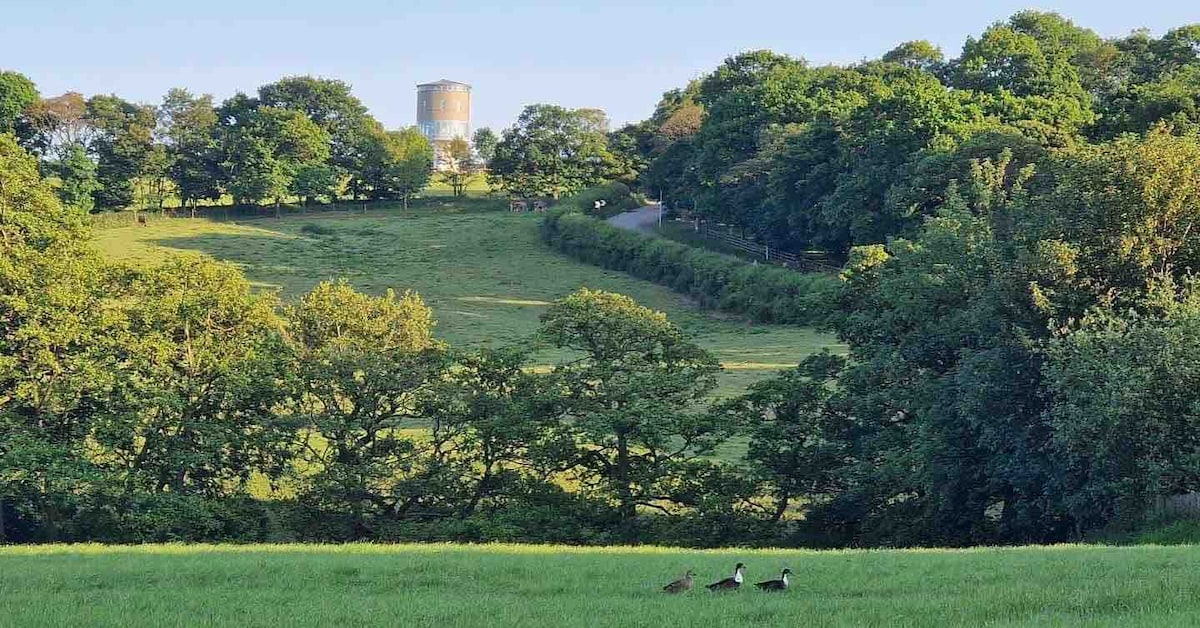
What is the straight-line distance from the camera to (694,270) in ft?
297

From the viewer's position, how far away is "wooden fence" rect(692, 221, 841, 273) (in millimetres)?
83562

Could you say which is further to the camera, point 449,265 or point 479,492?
point 449,265

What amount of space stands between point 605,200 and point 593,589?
108267 mm

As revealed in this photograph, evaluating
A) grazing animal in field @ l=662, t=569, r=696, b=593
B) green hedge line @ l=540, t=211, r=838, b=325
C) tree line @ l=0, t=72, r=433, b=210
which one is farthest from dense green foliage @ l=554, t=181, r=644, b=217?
grazing animal in field @ l=662, t=569, r=696, b=593

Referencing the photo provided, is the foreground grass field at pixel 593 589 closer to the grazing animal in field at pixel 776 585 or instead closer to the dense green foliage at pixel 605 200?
the grazing animal in field at pixel 776 585

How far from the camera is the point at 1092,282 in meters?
29.6

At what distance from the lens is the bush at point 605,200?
121 m

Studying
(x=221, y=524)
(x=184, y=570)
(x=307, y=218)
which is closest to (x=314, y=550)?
(x=184, y=570)

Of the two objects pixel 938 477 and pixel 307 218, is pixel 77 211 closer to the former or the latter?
pixel 938 477

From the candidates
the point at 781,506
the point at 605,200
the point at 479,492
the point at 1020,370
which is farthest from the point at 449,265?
the point at 1020,370

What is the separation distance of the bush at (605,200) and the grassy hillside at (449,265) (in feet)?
17.2

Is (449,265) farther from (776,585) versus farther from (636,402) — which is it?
(776,585)

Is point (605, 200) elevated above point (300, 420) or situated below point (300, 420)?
above

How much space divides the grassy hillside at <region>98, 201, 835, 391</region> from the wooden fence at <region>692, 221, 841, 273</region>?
23.4ft
